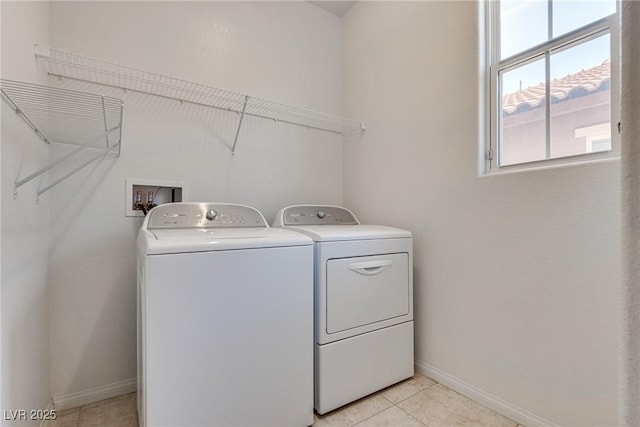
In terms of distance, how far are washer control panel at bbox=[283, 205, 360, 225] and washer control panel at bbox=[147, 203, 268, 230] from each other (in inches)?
9.7

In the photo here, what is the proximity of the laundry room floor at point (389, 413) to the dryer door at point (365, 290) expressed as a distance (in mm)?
422

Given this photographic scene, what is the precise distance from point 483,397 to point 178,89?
245 centimetres

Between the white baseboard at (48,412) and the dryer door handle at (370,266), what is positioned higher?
the dryer door handle at (370,266)

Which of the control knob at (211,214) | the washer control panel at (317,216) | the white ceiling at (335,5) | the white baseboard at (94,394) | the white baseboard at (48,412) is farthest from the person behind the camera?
the white ceiling at (335,5)

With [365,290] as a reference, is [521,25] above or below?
above

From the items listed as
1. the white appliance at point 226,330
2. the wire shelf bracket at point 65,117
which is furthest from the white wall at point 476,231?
the wire shelf bracket at point 65,117

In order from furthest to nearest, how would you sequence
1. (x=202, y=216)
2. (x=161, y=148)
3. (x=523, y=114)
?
(x=161, y=148) < (x=202, y=216) < (x=523, y=114)

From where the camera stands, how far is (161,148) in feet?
6.00

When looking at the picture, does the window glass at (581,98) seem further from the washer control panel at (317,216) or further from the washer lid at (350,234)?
the washer control panel at (317,216)

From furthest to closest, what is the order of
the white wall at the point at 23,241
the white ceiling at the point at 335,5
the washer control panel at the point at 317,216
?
the white ceiling at the point at 335,5 → the washer control panel at the point at 317,216 → the white wall at the point at 23,241

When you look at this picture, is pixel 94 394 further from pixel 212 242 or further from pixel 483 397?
pixel 483 397

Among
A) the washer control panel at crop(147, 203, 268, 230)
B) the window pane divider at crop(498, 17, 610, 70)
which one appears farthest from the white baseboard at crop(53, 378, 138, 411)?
the window pane divider at crop(498, 17, 610, 70)

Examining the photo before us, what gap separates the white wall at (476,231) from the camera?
4.08 ft

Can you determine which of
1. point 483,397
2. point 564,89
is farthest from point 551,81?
point 483,397
